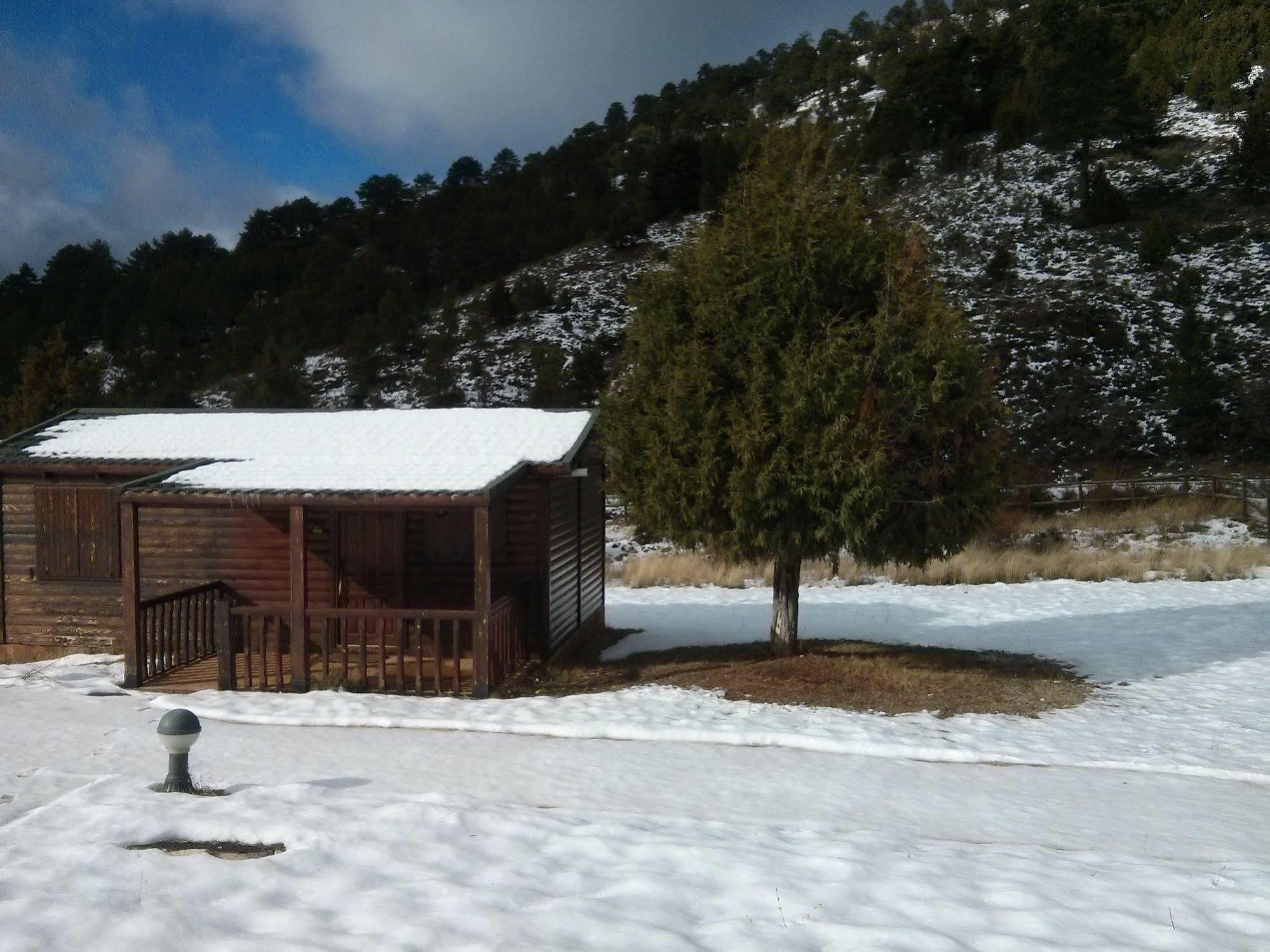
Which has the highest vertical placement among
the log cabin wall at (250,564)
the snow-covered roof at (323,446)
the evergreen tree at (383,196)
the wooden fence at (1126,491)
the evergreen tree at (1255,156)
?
the evergreen tree at (383,196)

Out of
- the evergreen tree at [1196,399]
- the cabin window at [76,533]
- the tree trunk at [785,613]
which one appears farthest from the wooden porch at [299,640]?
the evergreen tree at [1196,399]

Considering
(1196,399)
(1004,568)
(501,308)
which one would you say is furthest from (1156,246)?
(501,308)

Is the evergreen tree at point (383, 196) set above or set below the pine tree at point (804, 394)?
above

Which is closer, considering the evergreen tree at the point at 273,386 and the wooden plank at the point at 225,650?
the wooden plank at the point at 225,650

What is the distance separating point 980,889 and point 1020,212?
4789 cm

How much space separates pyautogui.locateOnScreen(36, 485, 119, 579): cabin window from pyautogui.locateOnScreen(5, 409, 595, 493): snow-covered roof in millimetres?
514

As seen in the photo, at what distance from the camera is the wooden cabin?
36.6 ft

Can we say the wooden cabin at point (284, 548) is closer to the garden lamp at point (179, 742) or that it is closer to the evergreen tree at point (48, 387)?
the garden lamp at point (179, 742)

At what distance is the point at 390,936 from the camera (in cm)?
432

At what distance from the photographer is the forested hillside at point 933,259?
35281 millimetres

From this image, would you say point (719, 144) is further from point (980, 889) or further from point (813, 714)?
point (980, 889)

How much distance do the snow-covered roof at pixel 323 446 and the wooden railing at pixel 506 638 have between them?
1484 millimetres

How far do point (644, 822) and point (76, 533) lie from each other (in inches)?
395

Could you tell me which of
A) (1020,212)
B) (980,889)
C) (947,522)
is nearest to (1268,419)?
(1020,212)
